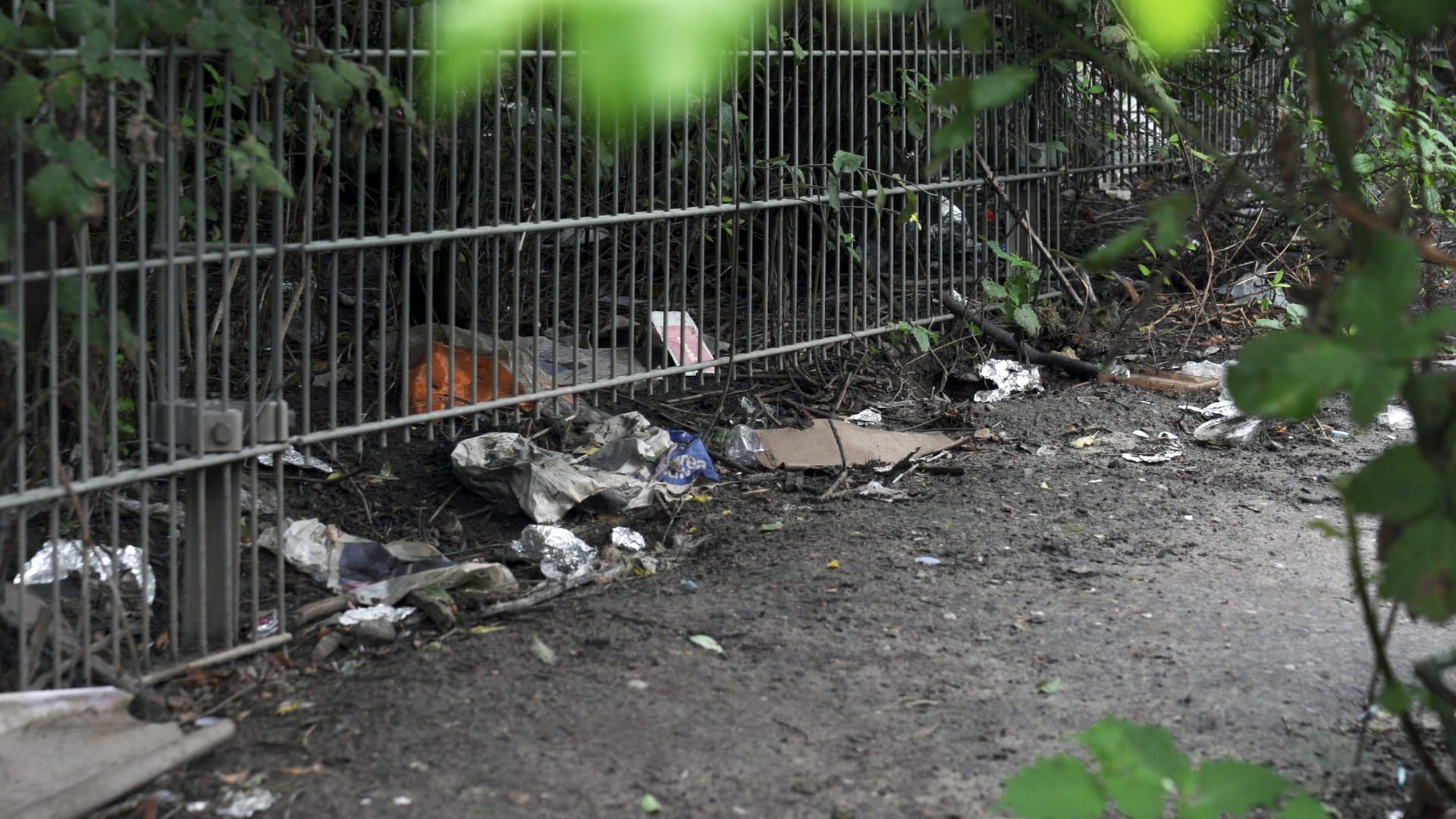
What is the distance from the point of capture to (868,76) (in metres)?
5.98

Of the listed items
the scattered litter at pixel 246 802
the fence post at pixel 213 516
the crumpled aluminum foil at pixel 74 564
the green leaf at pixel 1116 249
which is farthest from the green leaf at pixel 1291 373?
the crumpled aluminum foil at pixel 74 564

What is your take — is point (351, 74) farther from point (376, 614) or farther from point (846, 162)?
point (846, 162)

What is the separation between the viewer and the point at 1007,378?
6297mm

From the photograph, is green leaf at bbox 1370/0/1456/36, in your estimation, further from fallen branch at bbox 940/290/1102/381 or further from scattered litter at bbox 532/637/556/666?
fallen branch at bbox 940/290/1102/381

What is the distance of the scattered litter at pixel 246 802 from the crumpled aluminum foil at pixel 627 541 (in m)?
1.60

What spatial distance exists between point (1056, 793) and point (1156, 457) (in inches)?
140

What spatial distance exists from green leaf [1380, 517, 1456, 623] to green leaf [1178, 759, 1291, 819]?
448 mm

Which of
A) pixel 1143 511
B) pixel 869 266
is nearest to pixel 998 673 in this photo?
pixel 1143 511

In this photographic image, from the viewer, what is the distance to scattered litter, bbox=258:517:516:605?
367 cm

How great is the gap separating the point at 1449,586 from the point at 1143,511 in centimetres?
306

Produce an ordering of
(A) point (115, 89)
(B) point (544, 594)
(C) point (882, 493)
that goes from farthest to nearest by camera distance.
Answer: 1. (C) point (882, 493)
2. (B) point (544, 594)
3. (A) point (115, 89)

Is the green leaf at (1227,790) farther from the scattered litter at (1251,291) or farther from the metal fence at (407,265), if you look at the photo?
the scattered litter at (1251,291)

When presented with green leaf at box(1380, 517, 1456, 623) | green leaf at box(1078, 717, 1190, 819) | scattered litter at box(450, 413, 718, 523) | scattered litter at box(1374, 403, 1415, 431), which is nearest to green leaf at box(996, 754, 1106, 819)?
green leaf at box(1078, 717, 1190, 819)

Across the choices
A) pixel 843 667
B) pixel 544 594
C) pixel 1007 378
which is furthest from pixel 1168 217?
pixel 1007 378
